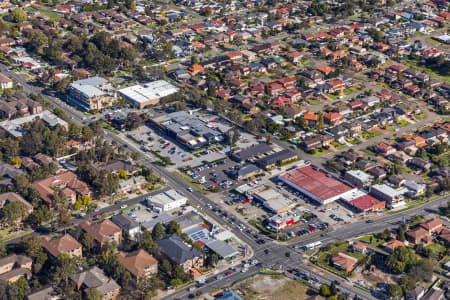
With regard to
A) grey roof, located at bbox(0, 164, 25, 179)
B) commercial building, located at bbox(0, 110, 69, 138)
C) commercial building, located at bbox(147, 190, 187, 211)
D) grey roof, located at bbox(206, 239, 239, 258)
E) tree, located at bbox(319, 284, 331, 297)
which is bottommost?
grey roof, located at bbox(0, 164, 25, 179)

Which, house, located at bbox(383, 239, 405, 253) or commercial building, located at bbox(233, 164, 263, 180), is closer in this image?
house, located at bbox(383, 239, 405, 253)

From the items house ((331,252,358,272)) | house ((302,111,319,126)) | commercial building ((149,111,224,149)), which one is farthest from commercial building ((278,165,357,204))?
house ((302,111,319,126))

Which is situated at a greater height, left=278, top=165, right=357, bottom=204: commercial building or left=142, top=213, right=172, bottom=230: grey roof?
left=278, top=165, right=357, bottom=204: commercial building

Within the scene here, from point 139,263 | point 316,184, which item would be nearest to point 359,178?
point 316,184

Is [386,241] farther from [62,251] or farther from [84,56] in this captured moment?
[84,56]

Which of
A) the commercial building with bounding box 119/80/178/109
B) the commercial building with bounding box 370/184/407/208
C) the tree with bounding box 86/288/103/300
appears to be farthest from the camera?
the commercial building with bounding box 119/80/178/109

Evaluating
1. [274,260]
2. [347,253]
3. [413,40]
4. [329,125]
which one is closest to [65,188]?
[274,260]

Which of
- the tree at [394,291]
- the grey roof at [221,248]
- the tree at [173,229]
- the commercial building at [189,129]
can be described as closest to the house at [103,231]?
the tree at [173,229]

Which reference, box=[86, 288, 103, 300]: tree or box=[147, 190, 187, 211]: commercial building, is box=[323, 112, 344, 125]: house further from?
box=[86, 288, 103, 300]: tree

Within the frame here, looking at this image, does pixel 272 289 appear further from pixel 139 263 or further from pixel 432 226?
pixel 432 226

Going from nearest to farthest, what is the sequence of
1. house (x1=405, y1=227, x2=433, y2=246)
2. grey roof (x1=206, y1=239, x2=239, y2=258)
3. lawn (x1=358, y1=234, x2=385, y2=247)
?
1. grey roof (x1=206, y1=239, x2=239, y2=258)
2. lawn (x1=358, y1=234, x2=385, y2=247)
3. house (x1=405, y1=227, x2=433, y2=246)
